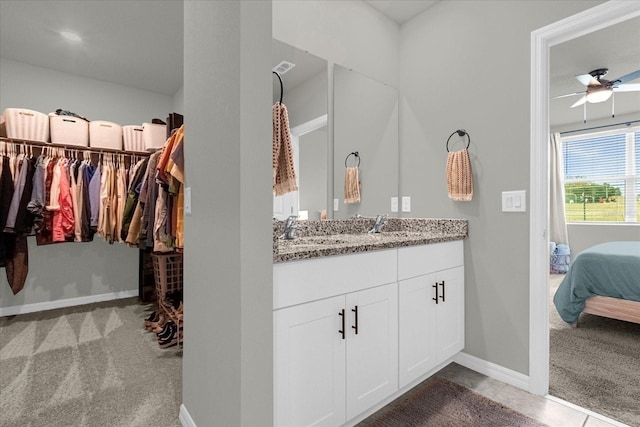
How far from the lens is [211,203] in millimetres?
1277

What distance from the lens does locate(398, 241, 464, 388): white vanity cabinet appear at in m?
1.71

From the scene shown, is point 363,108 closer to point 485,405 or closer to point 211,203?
point 211,203

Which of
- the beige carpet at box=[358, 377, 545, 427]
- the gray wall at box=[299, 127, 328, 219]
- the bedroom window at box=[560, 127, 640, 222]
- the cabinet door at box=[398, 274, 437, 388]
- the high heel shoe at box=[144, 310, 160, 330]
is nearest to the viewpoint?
the beige carpet at box=[358, 377, 545, 427]

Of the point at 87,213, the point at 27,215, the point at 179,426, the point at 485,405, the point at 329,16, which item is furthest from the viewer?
the point at 87,213

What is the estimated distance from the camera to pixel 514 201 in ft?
6.31

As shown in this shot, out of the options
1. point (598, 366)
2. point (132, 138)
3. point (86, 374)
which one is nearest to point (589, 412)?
point (598, 366)

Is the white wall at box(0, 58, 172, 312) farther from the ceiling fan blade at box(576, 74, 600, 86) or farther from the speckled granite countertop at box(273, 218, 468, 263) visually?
the ceiling fan blade at box(576, 74, 600, 86)

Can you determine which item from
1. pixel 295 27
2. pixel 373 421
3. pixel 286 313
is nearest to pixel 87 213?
pixel 295 27

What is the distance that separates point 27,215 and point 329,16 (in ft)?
10.1

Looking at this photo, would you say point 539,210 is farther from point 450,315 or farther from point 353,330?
point 353,330

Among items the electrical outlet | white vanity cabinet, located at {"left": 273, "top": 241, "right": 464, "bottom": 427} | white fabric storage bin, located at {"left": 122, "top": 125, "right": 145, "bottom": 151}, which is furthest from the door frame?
white fabric storage bin, located at {"left": 122, "top": 125, "right": 145, "bottom": 151}

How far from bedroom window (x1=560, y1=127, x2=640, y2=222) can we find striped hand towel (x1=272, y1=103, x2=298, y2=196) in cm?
570

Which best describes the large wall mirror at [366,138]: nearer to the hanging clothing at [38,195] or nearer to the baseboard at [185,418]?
the baseboard at [185,418]

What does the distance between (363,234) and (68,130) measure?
320cm
